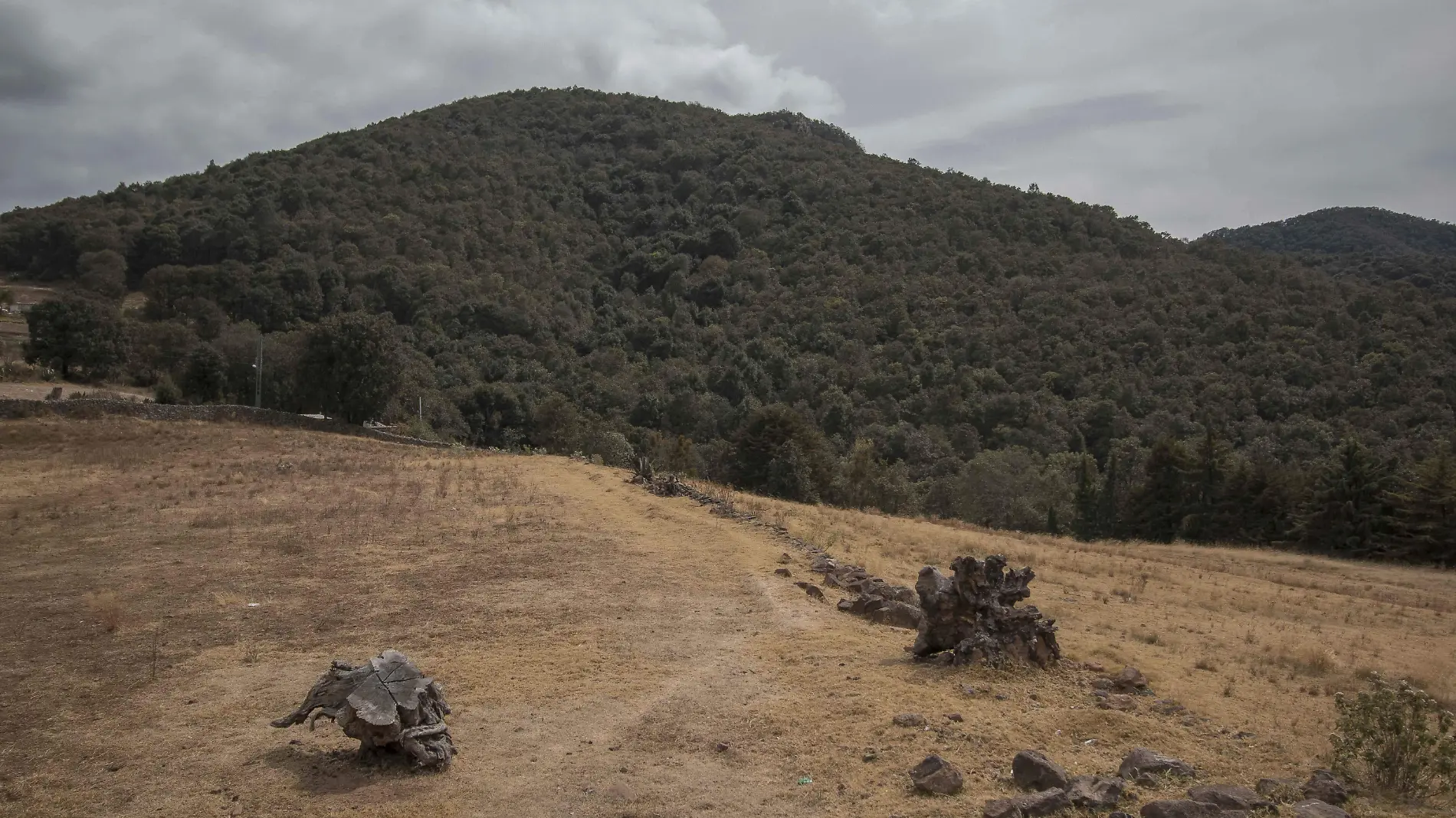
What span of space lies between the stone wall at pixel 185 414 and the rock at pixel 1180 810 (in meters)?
33.5

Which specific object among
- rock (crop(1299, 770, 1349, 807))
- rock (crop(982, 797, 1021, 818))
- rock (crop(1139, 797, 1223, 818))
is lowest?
rock (crop(982, 797, 1021, 818))

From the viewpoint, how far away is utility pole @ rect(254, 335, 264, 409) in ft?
147

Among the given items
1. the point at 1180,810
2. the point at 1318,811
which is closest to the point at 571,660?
the point at 1180,810

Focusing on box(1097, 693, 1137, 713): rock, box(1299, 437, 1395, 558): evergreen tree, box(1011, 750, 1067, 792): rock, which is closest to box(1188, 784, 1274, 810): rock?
box(1011, 750, 1067, 792): rock

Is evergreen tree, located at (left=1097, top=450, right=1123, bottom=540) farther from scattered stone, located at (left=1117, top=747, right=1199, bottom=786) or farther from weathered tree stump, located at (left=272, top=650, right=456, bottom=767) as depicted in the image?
weathered tree stump, located at (left=272, top=650, right=456, bottom=767)

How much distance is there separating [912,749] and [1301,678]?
21.1 ft

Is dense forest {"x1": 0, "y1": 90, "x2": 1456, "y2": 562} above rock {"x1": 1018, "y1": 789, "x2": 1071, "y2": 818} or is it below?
above

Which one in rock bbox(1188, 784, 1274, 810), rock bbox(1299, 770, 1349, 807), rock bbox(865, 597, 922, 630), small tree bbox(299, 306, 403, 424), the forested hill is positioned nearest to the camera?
rock bbox(1188, 784, 1274, 810)

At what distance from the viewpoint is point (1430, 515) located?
3591cm

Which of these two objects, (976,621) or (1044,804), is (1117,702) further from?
(1044,804)

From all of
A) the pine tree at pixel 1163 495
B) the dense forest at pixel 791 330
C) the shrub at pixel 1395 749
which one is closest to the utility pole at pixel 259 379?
the dense forest at pixel 791 330

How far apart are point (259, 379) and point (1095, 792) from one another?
4659 centimetres

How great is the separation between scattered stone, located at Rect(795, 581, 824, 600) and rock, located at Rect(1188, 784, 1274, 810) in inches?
282

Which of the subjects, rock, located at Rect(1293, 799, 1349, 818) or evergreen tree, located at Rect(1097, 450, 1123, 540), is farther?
evergreen tree, located at Rect(1097, 450, 1123, 540)
